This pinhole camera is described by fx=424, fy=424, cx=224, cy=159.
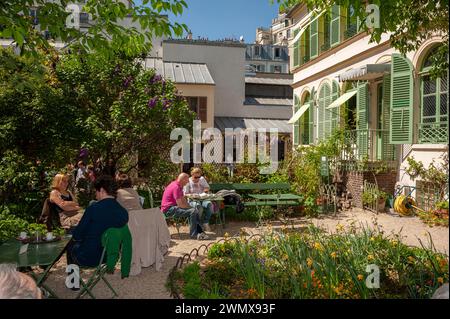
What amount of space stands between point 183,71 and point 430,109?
17.7 metres

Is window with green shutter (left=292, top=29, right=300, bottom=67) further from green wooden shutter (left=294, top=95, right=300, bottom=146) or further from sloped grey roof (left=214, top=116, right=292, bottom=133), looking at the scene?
sloped grey roof (left=214, top=116, right=292, bottom=133)

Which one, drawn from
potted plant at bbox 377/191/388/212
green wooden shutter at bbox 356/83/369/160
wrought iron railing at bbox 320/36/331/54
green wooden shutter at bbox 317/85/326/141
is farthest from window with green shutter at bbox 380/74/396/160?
wrought iron railing at bbox 320/36/331/54

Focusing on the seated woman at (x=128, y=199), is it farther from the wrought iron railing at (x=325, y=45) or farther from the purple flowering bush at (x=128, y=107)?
the wrought iron railing at (x=325, y=45)

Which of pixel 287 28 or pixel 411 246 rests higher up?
pixel 287 28

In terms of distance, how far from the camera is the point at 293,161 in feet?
41.5

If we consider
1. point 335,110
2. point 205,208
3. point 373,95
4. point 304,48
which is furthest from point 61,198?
point 304,48

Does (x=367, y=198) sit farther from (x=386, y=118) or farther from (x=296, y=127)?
(x=296, y=127)

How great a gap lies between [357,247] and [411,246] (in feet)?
3.16

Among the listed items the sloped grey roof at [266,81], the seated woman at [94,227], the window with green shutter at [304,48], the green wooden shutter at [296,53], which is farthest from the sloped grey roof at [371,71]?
the sloped grey roof at [266,81]

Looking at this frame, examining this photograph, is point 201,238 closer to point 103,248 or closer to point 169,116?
point 103,248

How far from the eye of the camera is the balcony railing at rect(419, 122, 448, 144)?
9188 mm

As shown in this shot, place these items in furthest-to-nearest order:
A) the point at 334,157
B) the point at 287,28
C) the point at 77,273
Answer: the point at 287,28
the point at 334,157
the point at 77,273

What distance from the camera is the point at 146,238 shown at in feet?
18.9
